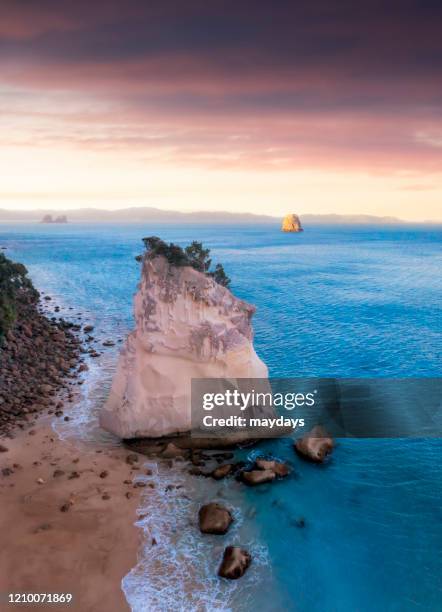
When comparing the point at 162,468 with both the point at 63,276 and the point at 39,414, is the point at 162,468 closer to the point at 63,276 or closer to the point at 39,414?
the point at 39,414

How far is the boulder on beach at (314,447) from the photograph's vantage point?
23719 millimetres

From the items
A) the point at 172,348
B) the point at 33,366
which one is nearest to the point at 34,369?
the point at 33,366

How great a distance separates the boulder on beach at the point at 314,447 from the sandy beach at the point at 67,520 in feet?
29.1

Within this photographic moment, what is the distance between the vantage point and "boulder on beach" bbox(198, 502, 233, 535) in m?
18.8

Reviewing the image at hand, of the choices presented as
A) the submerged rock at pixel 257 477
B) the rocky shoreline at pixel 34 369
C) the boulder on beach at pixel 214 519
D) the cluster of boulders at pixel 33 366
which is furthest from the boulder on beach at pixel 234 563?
the cluster of boulders at pixel 33 366

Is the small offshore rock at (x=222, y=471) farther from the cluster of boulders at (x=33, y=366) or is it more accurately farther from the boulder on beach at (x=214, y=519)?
the cluster of boulders at (x=33, y=366)

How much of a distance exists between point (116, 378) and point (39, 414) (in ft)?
20.2

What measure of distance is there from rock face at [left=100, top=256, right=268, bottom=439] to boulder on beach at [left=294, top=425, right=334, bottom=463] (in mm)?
5807

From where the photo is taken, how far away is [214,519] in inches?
746

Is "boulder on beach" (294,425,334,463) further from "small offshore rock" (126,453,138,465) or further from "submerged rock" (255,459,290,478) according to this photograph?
"small offshore rock" (126,453,138,465)

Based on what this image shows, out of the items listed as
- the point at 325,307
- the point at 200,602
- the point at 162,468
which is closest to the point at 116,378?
the point at 162,468

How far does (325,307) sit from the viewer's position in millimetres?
60219

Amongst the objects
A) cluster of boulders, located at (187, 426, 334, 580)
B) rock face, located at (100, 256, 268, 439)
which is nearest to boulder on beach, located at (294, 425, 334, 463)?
cluster of boulders, located at (187, 426, 334, 580)

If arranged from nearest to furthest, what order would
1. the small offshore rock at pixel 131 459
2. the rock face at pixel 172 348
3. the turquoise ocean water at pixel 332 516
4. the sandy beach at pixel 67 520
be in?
the sandy beach at pixel 67 520, the turquoise ocean water at pixel 332 516, the small offshore rock at pixel 131 459, the rock face at pixel 172 348
